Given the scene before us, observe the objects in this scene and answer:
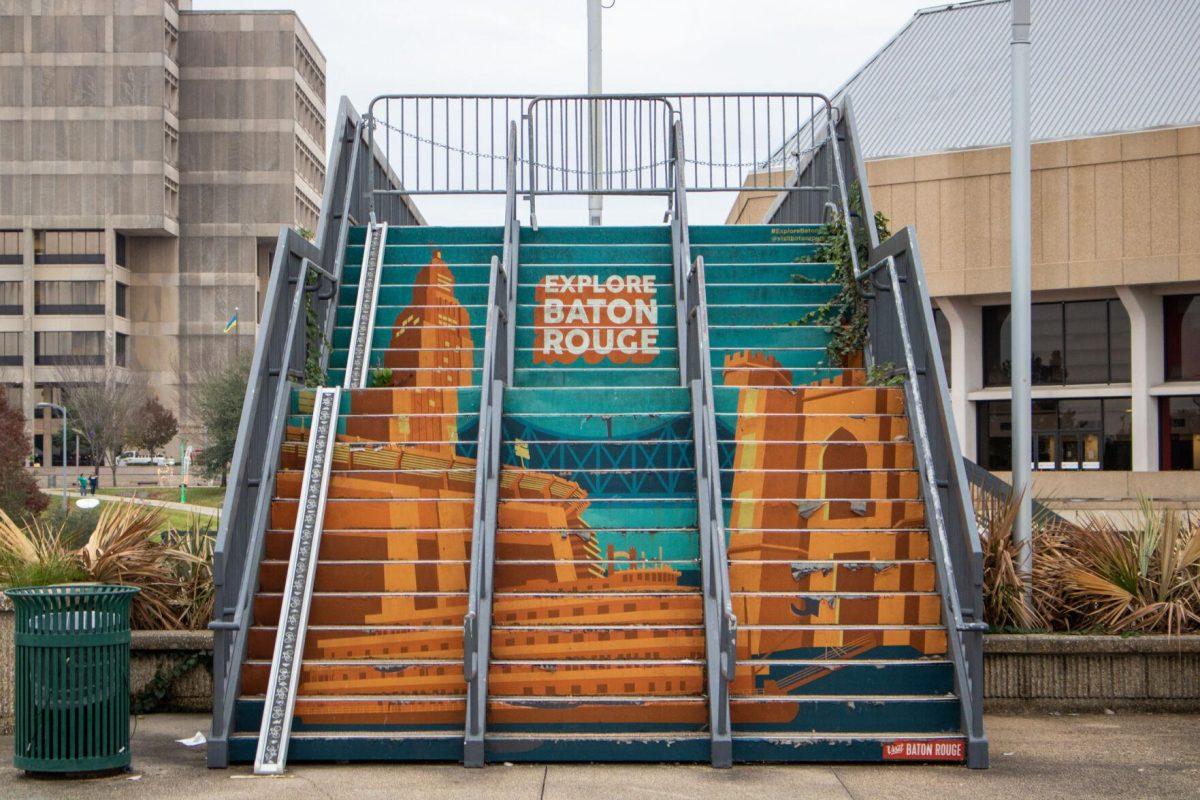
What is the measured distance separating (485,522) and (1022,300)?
4.84m

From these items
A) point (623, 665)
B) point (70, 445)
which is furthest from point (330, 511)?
point (70, 445)

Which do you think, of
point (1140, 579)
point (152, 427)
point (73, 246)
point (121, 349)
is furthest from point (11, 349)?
point (1140, 579)

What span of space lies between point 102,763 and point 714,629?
152 inches

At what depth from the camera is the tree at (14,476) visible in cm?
2542

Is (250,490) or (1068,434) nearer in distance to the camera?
(250,490)

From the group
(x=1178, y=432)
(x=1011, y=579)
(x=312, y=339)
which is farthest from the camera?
(x=1178, y=432)

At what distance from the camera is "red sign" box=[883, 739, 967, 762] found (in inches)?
352

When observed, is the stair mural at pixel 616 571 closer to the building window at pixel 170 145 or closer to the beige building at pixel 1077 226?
A: the beige building at pixel 1077 226

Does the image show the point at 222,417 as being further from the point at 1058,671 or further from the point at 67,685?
the point at 67,685

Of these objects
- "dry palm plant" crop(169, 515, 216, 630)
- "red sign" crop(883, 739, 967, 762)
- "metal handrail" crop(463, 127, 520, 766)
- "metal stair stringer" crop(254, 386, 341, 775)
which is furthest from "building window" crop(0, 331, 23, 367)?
"red sign" crop(883, 739, 967, 762)

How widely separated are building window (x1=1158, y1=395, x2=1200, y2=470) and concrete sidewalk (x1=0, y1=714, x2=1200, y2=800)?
30.2 meters

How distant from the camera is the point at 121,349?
356 feet

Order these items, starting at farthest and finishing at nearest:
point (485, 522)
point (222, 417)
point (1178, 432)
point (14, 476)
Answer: point (222, 417) → point (1178, 432) → point (14, 476) → point (485, 522)

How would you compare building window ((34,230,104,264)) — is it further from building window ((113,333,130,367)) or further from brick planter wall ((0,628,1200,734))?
brick planter wall ((0,628,1200,734))
